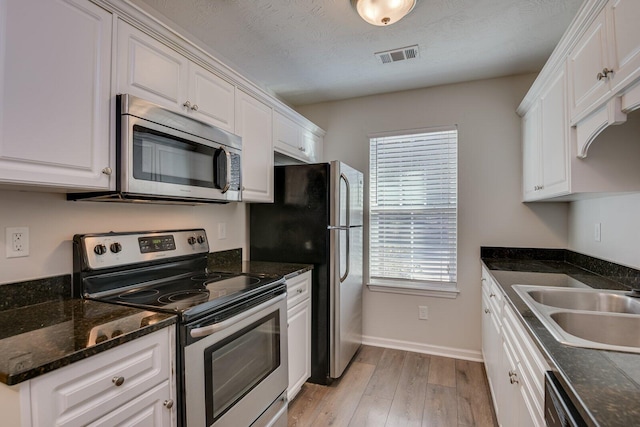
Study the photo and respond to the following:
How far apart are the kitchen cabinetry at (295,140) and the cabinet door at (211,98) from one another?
0.53 m

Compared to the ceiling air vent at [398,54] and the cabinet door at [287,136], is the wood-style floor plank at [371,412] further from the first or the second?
the ceiling air vent at [398,54]

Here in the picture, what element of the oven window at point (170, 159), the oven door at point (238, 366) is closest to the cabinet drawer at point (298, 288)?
the oven door at point (238, 366)

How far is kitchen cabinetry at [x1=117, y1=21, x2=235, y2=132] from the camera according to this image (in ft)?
4.56

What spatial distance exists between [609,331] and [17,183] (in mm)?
2212

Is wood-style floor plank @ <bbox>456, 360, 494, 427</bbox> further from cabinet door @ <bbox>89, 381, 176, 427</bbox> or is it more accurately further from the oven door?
cabinet door @ <bbox>89, 381, 176, 427</bbox>

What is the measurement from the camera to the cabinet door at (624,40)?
107cm

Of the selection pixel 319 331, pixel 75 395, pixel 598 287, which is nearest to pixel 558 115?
pixel 598 287

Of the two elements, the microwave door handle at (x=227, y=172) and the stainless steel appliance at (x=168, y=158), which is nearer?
the stainless steel appliance at (x=168, y=158)

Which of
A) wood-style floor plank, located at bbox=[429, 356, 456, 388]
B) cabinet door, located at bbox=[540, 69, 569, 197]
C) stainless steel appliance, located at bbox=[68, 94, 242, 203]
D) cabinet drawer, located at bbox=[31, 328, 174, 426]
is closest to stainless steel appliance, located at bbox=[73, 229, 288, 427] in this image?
cabinet drawer, located at bbox=[31, 328, 174, 426]

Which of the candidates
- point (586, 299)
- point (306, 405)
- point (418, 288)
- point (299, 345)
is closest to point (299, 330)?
point (299, 345)

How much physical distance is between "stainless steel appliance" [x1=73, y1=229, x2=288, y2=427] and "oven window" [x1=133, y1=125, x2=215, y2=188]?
40 centimetres

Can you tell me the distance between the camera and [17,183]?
1.06 metres

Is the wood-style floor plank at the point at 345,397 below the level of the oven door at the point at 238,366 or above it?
below

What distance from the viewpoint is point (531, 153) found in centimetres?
237
